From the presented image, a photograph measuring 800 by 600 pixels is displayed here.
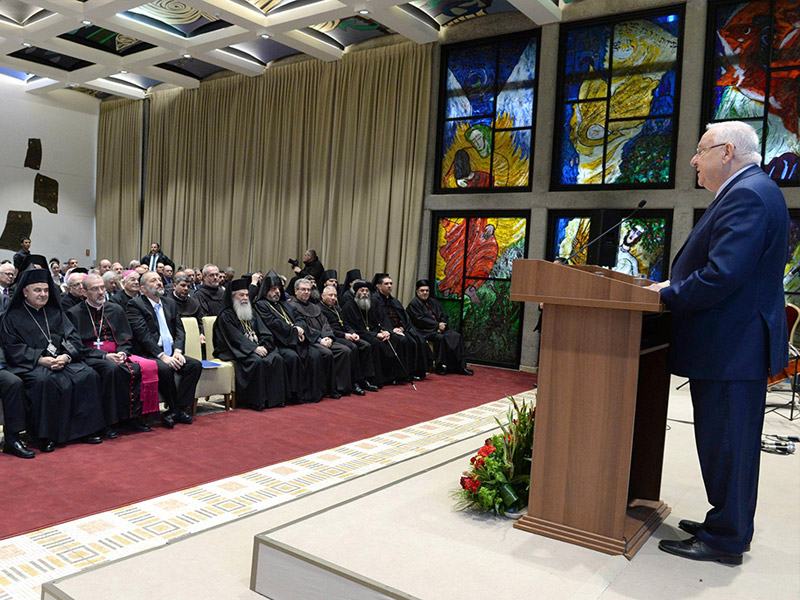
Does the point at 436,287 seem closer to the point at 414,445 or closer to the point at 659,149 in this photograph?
the point at 659,149

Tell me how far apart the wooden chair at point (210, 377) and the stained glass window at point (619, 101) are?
5464 millimetres

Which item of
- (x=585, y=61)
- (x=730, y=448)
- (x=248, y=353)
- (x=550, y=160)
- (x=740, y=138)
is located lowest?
(x=248, y=353)

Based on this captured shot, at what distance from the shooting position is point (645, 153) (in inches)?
347

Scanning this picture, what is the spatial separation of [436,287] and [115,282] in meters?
4.78

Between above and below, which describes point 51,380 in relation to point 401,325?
below

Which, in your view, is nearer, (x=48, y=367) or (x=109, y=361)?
(x=48, y=367)

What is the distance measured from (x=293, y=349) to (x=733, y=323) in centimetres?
535

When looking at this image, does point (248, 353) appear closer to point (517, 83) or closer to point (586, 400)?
point (586, 400)

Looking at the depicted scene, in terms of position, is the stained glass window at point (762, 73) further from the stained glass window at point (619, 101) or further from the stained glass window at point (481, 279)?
the stained glass window at point (481, 279)

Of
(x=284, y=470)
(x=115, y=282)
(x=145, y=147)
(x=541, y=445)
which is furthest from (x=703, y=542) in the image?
(x=145, y=147)

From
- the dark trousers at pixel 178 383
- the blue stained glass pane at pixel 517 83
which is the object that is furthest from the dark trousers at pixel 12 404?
the blue stained glass pane at pixel 517 83

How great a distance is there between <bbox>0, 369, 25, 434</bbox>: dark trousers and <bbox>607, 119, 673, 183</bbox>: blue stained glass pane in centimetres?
739

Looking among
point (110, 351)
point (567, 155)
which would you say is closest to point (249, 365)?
point (110, 351)

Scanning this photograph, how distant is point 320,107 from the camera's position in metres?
11.8
